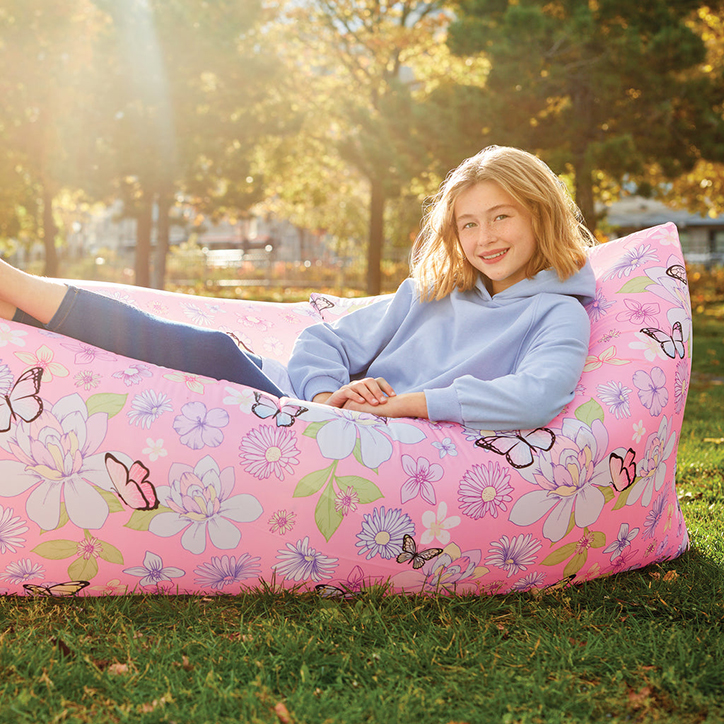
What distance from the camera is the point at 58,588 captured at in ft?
7.17

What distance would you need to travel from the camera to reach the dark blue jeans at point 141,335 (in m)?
2.32

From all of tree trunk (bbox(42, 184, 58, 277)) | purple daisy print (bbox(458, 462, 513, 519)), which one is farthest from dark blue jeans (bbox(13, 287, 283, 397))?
tree trunk (bbox(42, 184, 58, 277))

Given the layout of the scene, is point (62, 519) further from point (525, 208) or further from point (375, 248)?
point (375, 248)

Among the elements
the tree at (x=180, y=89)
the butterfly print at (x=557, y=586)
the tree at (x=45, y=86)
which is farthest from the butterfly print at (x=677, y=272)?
the tree at (x=45, y=86)

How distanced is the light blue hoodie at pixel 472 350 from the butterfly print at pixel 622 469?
0.77 ft

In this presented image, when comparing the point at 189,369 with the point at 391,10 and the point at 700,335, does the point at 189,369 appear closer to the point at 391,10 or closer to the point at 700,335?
the point at 700,335

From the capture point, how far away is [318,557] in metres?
2.20

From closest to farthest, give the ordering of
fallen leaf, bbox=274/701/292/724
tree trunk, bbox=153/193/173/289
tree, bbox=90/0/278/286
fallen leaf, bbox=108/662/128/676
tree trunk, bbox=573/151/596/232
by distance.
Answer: fallen leaf, bbox=274/701/292/724 → fallen leaf, bbox=108/662/128/676 → tree trunk, bbox=573/151/596/232 → tree, bbox=90/0/278/286 → tree trunk, bbox=153/193/173/289

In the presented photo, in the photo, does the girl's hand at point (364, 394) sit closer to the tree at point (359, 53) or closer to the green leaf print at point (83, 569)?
the green leaf print at point (83, 569)

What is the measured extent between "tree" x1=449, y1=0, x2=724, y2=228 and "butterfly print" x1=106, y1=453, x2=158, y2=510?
8.68 m

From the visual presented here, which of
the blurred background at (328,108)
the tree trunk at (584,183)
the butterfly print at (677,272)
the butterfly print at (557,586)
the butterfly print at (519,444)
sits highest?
the blurred background at (328,108)

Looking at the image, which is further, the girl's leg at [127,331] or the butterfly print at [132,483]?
the girl's leg at [127,331]

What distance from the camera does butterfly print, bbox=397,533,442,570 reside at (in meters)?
2.20

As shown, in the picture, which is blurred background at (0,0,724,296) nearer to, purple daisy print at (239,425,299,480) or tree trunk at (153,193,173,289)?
tree trunk at (153,193,173,289)
